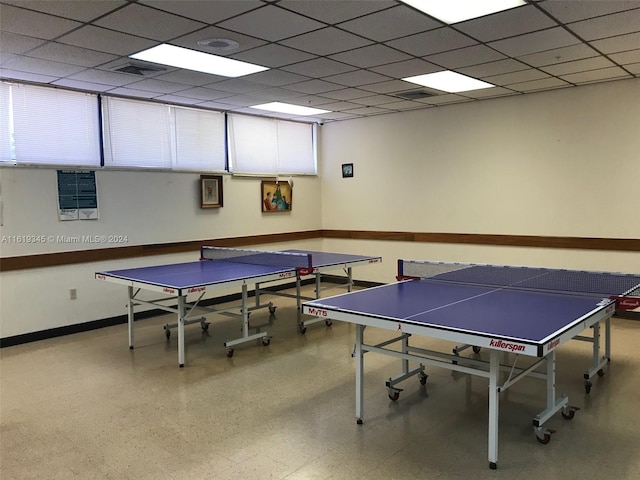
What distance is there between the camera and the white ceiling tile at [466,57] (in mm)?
4508

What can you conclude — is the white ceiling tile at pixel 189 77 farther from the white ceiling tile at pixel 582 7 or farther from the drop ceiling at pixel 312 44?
the white ceiling tile at pixel 582 7

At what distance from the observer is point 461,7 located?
3.53 m

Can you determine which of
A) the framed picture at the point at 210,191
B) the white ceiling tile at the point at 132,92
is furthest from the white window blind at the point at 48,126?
the framed picture at the point at 210,191

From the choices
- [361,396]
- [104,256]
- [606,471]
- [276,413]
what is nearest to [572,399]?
[606,471]

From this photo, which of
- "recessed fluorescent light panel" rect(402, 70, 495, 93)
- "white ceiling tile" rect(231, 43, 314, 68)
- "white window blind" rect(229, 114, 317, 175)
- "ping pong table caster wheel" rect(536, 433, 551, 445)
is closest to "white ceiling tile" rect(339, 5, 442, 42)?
"white ceiling tile" rect(231, 43, 314, 68)

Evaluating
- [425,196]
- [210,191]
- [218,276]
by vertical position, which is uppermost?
[210,191]

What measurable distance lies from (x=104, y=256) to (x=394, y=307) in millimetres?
4148

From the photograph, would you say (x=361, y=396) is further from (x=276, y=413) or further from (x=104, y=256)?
(x=104, y=256)

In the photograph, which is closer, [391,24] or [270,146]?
[391,24]

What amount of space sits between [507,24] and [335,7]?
1.37m

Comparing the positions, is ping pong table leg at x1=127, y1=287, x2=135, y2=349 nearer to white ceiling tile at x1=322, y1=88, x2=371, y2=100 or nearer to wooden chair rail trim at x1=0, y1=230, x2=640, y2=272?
wooden chair rail trim at x1=0, y1=230, x2=640, y2=272

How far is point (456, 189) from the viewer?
23.7 feet

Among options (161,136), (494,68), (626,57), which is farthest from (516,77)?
(161,136)

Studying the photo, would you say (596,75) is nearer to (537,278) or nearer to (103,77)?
(537,278)
